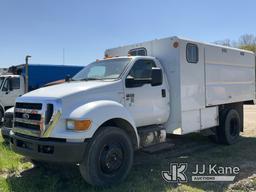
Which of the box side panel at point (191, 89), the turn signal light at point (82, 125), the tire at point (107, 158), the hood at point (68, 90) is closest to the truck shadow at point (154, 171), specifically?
the tire at point (107, 158)

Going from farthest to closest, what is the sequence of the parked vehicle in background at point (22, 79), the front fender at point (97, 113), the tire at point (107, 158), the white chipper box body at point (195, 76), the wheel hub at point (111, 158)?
1. the parked vehicle in background at point (22, 79)
2. the white chipper box body at point (195, 76)
3. the wheel hub at point (111, 158)
4. the tire at point (107, 158)
5. the front fender at point (97, 113)

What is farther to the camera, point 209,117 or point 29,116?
point 209,117

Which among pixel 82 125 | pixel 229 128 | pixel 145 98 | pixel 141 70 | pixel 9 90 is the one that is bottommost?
pixel 229 128

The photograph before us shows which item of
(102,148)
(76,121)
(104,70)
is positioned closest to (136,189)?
(102,148)

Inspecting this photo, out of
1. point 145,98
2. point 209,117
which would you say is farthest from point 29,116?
point 209,117

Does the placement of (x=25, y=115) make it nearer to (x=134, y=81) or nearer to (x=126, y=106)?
(x=126, y=106)

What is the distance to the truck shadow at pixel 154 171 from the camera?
504 cm

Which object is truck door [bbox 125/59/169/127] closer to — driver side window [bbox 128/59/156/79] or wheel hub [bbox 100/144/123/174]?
driver side window [bbox 128/59/156/79]

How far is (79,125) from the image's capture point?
4.57m

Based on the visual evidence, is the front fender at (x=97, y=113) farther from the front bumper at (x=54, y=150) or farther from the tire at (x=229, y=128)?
the tire at (x=229, y=128)

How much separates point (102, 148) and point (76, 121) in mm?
703

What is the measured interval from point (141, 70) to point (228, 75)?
137 inches

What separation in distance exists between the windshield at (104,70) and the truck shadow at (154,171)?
1903mm

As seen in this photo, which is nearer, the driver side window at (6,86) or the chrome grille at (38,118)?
the chrome grille at (38,118)
